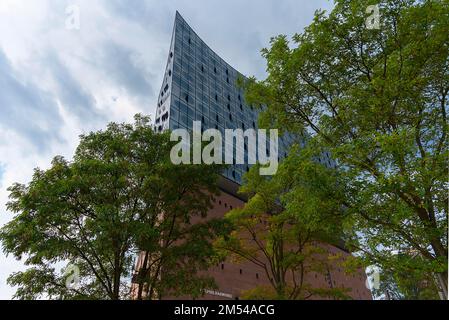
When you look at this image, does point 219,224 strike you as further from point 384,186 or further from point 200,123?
point 200,123

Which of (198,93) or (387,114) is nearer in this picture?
(387,114)

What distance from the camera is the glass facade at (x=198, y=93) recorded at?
39344mm

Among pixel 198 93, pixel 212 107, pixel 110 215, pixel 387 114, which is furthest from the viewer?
pixel 212 107

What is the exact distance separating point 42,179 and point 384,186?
1273 centimetres

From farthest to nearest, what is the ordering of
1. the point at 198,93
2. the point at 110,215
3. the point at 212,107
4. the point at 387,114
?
the point at 212,107 < the point at 198,93 < the point at 110,215 < the point at 387,114

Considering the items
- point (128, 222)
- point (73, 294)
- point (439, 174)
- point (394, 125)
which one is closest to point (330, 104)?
point (394, 125)

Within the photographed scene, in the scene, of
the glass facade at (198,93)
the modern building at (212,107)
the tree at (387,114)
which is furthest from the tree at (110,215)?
the glass facade at (198,93)

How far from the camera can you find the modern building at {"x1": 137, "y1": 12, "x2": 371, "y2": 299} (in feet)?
123

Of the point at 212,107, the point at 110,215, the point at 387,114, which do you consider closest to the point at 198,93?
the point at 212,107

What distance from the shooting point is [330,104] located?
40.3 ft

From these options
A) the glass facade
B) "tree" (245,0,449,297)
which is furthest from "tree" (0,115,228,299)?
the glass facade

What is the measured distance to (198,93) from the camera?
43.8 meters

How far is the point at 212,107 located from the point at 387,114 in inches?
1406

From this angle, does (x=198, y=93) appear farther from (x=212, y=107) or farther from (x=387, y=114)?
(x=387, y=114)
